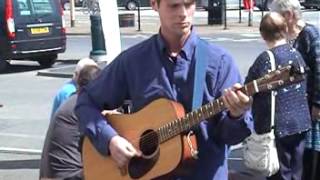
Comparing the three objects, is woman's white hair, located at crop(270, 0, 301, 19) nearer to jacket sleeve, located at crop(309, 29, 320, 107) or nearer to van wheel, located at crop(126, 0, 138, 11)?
jacket sleeve, located at crop(309, 29, 320, 107)

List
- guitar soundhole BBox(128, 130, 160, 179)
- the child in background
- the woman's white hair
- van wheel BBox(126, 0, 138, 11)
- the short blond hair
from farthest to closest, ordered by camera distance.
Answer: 1. van wheel BBox(126, 0, 138, 11)
2. the woman's white hair
3. the short blond hair
4. the child in background
5. guitar soundhole BBox(128, 130, 160, 179)

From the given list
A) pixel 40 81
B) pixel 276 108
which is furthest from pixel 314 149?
pixel 40 81

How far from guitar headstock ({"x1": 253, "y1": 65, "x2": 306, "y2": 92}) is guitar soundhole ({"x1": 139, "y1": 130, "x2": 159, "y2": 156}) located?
0.68m

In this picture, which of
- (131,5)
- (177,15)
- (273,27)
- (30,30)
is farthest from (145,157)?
(131,5)

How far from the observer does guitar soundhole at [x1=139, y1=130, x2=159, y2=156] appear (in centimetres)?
325

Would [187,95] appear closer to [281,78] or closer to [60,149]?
[281,78]

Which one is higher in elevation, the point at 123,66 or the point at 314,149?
the point at 123,66

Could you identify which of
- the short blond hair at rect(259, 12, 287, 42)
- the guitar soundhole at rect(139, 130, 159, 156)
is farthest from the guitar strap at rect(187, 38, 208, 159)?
the short blond hair at rect(259, 12, 287, 42)

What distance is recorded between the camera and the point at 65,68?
54.8ft

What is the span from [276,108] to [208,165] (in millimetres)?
1939

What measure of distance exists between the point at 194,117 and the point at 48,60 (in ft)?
50.1

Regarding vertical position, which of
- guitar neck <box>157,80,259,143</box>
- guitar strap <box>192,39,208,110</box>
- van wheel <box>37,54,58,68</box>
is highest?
guitar strap <box>192,39,208,110</box>

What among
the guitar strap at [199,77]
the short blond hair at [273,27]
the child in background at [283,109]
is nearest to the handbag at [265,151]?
the child in background at [283,109]

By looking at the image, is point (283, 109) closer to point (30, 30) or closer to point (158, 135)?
point (158, 135)
